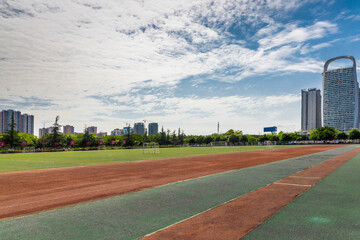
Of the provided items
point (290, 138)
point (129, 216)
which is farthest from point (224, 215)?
point (290, 138)

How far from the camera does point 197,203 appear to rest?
24.7 feet

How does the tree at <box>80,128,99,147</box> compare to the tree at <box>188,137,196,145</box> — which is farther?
the tree at <box>188,137,196,145</box>

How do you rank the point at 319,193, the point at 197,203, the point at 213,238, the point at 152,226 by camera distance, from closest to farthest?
the point at 213,238
the point at 152,226
the point at 197,203
the point at 319,193

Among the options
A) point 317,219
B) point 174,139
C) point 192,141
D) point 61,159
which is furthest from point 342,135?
point 317,219

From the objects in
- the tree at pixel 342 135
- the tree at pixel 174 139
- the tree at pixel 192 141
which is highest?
the tree at pixel 342 135

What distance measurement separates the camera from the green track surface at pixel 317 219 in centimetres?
490

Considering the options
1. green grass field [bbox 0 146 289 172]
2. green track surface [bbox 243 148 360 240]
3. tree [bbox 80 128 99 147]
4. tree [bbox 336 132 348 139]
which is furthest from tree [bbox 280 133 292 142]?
green track surface [bbox 243 148 360 240]

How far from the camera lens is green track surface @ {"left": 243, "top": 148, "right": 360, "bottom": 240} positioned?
4.90 metres

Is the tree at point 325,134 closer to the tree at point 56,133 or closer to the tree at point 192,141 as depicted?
the tree at point 192,141

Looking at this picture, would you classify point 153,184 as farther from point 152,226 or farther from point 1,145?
point 1,145

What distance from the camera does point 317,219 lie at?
19.3ft

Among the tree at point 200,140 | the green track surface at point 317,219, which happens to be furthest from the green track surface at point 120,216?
the tree at point 200,140

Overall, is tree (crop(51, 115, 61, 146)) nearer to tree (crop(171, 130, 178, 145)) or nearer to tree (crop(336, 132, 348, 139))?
tree (crop(171, 130, 178, 145))

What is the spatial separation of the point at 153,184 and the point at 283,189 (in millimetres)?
5482
